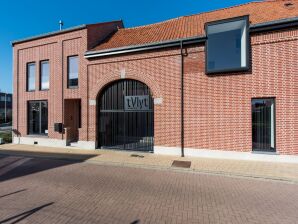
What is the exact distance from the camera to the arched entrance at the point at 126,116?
1162cm

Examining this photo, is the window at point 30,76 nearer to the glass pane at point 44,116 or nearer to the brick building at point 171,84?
the brick building at point 171,84

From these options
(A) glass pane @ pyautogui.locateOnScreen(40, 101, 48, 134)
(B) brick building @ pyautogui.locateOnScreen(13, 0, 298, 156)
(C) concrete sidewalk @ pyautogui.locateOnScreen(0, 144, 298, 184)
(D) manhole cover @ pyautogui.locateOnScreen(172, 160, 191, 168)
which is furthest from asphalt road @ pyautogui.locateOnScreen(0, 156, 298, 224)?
(A) glass pane @ pyautogui.locateOnScreen(40, 101, 48, 134)

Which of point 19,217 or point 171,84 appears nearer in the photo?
point 19,217

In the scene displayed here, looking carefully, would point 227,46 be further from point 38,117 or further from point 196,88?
point 38,117

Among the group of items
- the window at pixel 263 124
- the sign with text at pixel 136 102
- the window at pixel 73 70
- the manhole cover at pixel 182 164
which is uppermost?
the window at pixel 73 70

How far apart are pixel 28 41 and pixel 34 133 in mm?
7021

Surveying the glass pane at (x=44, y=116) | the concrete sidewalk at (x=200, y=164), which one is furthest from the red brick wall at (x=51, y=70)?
the concrete sidewalk at (x=200, y=164)

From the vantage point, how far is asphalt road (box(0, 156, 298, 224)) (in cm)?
427

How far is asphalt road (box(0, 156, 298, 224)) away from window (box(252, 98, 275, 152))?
10.3ft

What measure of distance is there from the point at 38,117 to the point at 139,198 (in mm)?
12375

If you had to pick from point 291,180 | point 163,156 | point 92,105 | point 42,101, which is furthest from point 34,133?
point 291,180

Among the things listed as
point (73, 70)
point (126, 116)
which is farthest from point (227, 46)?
point (73, 70)

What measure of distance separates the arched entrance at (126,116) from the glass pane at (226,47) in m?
4.01

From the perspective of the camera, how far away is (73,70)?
1351cm
